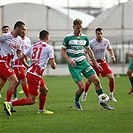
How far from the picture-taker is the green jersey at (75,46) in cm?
1254

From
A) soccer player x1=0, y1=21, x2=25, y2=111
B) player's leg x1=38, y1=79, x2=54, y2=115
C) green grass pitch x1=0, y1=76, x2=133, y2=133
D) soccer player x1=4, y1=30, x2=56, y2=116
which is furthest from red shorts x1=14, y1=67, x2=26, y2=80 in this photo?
soccer player x1=4, y1=30, x2=56, y2=116

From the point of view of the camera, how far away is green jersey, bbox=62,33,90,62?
41.1ft

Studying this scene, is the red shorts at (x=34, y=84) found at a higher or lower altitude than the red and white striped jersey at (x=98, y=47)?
lower

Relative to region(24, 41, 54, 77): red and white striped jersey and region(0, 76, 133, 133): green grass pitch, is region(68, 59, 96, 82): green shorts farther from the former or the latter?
region(24, 41, 54, 77): red and white striped jersey

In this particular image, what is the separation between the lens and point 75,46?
1256 cm

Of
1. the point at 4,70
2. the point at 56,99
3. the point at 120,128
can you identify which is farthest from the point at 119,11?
the point at 120,128

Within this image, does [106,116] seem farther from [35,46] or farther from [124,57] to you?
[124,57]

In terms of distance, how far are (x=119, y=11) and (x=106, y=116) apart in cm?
2700

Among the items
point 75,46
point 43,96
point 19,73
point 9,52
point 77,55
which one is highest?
point 75,46

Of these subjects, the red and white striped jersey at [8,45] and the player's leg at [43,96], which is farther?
the red and white striped jersey at [8,45]

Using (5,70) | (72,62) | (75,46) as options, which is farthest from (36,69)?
(75,46)

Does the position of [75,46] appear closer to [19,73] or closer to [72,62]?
[72,62]

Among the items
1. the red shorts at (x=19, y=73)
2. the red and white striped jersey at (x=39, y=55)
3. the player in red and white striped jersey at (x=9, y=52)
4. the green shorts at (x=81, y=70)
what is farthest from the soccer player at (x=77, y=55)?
the red shorts at (x=19, y=73)

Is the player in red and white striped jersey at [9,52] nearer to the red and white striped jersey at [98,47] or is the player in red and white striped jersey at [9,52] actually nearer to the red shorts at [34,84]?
the red shorts at [34,84]
